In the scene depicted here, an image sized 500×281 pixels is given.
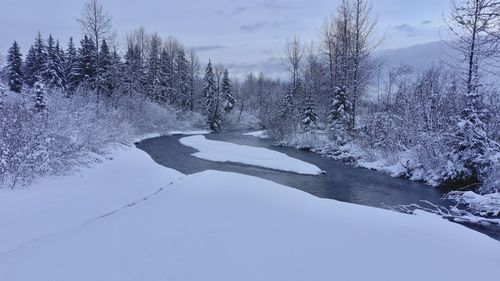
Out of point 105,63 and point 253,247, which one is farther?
point 105,63

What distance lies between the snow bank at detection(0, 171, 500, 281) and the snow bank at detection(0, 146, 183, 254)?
0.53 metres

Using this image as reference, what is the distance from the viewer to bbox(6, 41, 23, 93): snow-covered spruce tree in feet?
144

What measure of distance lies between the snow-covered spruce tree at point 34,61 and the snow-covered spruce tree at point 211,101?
801 inches

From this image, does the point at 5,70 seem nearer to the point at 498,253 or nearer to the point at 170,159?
the point at 170,159

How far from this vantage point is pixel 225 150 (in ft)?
76.1

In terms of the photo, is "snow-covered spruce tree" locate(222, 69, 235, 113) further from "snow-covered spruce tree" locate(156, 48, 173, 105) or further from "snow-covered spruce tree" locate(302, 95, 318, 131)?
"snow-covered spruce tree" locate(302, 95, 318, 131)

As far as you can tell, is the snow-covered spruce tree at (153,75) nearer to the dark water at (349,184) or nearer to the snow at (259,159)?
the snow at (259,159)

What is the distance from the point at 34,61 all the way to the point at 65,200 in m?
46.3

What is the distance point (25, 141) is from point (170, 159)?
10.6m

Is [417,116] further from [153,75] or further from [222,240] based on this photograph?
[153,75]

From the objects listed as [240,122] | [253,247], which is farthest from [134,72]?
[253,247]

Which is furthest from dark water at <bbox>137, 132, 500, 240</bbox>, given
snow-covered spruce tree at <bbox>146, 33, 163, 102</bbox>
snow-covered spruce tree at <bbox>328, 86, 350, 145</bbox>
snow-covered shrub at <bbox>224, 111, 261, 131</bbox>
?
snow-covered shrub at <bbox>224, 111, 261, 131</bbox>

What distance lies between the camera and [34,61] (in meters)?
45.6

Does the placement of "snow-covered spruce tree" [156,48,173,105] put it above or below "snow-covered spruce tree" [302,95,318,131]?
above
